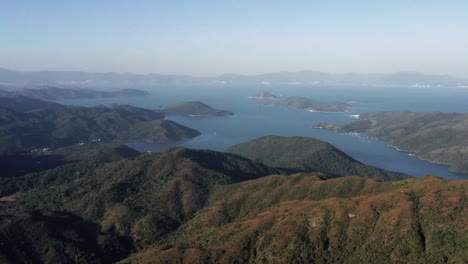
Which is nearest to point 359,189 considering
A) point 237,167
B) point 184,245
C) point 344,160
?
point 184,245

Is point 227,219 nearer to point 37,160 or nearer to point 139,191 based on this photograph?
point 139,191

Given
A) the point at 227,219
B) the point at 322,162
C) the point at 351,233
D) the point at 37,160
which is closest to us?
the point at 351,233

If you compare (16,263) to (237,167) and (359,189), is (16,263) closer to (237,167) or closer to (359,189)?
(359,189)

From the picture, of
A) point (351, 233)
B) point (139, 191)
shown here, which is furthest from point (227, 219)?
point (139, 191)

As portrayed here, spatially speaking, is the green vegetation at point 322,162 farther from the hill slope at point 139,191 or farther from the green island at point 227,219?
the green island at point 227,219

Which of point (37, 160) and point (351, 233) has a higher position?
point (351, 233)

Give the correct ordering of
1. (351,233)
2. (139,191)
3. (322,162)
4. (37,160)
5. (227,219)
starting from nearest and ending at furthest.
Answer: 1. (351,233)
2. (227,219)
3. (139,191)
4. (322,162)
5. (37,160)

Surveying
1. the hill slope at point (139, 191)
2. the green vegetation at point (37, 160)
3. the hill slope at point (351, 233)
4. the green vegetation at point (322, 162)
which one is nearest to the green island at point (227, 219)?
the hill slope at point (351, 233)

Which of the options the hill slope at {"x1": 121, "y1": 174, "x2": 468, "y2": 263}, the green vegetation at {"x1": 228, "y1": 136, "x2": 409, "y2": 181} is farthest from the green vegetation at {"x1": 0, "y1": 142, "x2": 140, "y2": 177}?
the hill slope at {"x1": 121, "y1": 174, "x2": 468, "y2": 263}

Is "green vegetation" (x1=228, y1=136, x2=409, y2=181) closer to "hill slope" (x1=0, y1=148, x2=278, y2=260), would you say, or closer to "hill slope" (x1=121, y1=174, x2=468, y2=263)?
"hill slope" (x1=0, y1=148, x2=278, y2=260)
